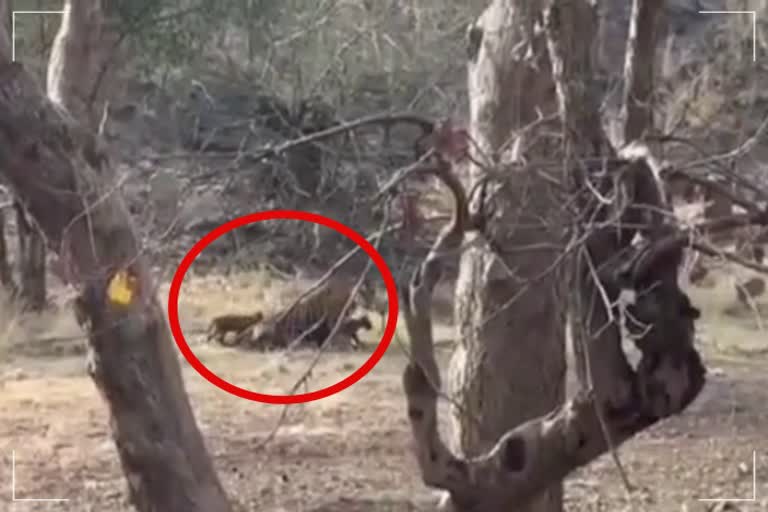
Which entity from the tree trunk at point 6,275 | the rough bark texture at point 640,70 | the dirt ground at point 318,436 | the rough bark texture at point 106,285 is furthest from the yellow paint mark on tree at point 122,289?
the tree trunk at point 6,275

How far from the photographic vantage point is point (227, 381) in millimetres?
7734

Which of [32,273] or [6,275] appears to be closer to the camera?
[32,273]

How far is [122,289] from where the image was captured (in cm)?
394

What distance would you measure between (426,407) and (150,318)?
108cm

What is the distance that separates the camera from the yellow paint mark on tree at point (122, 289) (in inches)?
154

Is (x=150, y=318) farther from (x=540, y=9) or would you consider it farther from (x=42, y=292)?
(x=42, y=292)

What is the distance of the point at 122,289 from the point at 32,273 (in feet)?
13.1

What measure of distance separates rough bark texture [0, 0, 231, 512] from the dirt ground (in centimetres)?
196

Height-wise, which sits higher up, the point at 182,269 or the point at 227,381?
the point at 182,269

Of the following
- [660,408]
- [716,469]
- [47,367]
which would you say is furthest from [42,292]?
[660,408]
